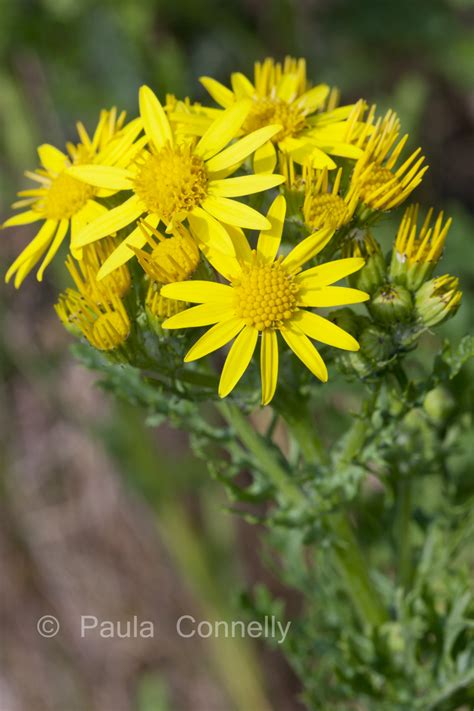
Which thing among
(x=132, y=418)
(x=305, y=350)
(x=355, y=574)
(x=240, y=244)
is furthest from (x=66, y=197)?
(x=132, y=418)

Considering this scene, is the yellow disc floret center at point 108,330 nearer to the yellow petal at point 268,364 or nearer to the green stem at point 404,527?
the yellow petal at point 268,364

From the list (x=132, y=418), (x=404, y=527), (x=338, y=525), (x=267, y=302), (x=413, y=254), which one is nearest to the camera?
(x=267, y=302)

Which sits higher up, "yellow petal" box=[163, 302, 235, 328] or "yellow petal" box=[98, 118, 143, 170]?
"yellow petal" box=[98, 118, 143, 170]

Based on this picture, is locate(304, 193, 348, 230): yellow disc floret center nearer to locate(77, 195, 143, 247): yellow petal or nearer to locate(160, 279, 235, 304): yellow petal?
locate(160, 279, 235, 304): yellow petal

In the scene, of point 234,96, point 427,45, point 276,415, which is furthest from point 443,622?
point 427,45

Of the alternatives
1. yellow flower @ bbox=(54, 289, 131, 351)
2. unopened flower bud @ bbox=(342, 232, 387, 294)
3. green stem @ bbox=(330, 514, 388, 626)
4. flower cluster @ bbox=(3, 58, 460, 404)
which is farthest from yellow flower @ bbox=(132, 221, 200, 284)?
green stem @ bbox=(330, 514, 388, 626)

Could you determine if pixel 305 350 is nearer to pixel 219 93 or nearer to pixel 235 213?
pixel 235 213

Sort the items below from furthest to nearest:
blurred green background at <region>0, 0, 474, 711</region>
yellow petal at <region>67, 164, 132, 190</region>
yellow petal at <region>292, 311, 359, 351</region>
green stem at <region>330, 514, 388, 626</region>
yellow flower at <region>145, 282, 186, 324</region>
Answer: blurred green background at <region>0, 0, 474, 711</region> → green stem at <region>330, 514, 388, 626</region> → yellow petal at <region>67, 164, 132, 190</region> → yellow flower at <region>145, 282, 186, 324</region> → yellow petal at <region>292, 311, 359, 351</region>
